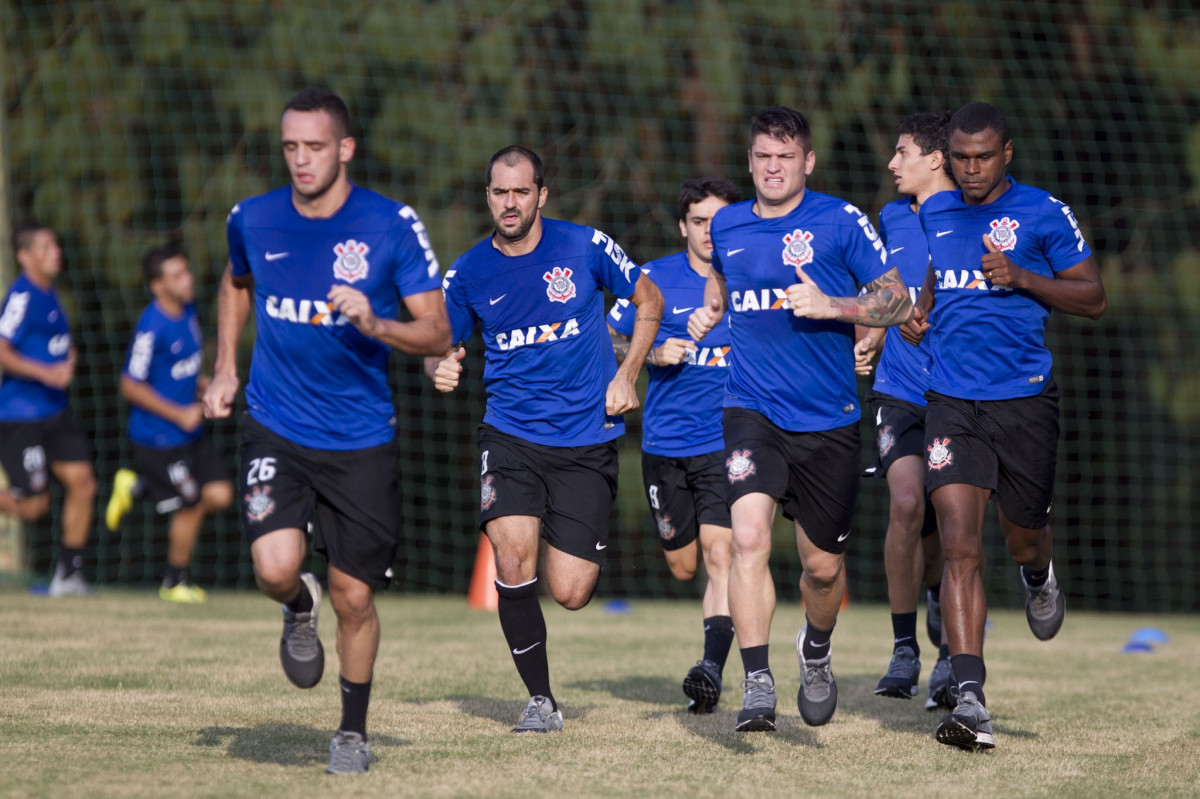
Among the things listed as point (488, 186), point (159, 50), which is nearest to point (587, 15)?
point (159, 50)

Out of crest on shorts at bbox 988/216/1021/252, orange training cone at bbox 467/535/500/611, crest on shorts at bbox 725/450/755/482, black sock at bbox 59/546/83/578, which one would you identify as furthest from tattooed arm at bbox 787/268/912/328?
black sock at bbox 59/546/83/578

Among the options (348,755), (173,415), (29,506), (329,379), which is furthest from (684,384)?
(29,506)

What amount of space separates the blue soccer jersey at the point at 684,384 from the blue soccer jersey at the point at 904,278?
33.6 inches

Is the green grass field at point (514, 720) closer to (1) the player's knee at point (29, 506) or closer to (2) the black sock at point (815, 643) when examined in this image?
(2) the black sock at point (815, 643)

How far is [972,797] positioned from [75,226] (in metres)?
12.5

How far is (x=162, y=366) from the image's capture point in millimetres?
11836

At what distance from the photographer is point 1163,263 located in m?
15.0

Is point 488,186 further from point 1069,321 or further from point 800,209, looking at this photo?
point 1069,321

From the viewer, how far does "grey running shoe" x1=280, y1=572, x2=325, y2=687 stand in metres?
5.56

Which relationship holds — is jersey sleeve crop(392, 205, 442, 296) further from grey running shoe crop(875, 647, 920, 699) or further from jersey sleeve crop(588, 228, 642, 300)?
grey running shoe crop(875, 647, 920, 699)

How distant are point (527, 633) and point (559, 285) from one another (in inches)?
57.8

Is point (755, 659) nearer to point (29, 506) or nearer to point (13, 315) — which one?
point (29, 506)

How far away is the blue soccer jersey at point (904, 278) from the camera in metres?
7.30

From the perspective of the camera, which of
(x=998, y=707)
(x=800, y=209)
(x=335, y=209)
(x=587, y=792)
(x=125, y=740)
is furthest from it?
(x=998, y=707)
